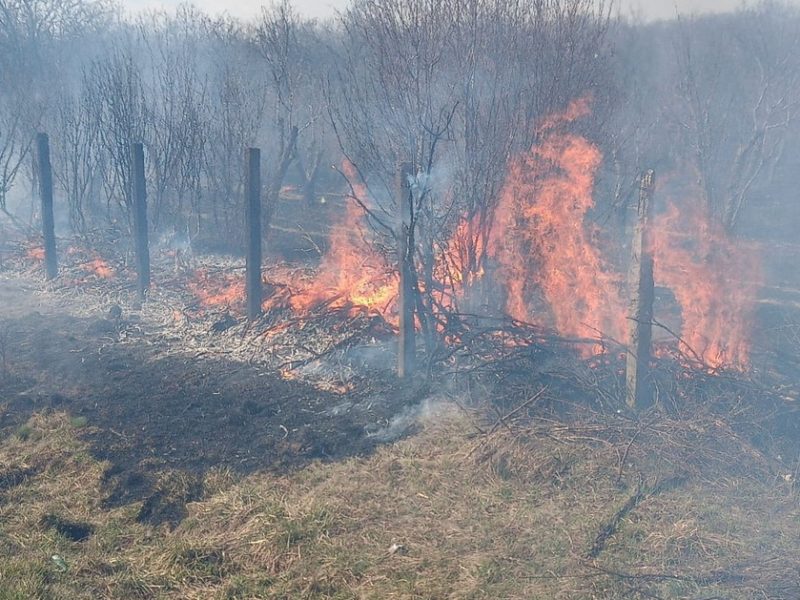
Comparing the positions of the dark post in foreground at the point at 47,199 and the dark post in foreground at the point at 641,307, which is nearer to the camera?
the dark post in foreground at the point at 641,307

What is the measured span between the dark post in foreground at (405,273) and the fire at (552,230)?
2.18 metres

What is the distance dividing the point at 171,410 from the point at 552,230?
616cm

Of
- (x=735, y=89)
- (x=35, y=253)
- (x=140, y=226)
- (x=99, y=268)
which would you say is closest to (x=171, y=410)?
(x=140, y=226)

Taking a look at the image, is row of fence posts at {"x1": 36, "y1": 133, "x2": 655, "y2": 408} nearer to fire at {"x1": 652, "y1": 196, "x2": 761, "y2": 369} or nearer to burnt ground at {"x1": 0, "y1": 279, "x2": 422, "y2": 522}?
fire at {"x1": 652, "y1": 196, "x2": 761, "y2": 369}

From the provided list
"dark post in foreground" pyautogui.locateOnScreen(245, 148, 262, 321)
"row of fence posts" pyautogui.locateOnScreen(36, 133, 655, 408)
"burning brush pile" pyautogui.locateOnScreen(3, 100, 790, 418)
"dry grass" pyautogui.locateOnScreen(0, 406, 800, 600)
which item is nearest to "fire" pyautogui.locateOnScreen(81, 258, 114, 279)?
"burning brush pile" pyautogui.locateOnScreen(3, 100, 790, 418)

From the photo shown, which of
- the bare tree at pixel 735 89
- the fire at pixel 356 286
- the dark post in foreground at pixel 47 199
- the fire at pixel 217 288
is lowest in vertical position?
the fire at pixel 217 288

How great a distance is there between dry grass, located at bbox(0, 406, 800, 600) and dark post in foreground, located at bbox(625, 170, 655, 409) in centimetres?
51

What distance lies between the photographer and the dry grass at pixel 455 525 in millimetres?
4285

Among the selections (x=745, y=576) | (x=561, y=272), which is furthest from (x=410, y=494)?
(x=561, y=272)

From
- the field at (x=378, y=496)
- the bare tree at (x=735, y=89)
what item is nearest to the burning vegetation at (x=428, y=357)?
the field at (x=378, y=496)

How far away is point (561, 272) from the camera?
9.35 meters

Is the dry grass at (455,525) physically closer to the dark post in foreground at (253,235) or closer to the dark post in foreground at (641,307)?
the dark post in foreground at (641,307)

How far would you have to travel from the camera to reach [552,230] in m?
9.91

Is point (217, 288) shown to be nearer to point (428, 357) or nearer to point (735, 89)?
point (428, 357)
